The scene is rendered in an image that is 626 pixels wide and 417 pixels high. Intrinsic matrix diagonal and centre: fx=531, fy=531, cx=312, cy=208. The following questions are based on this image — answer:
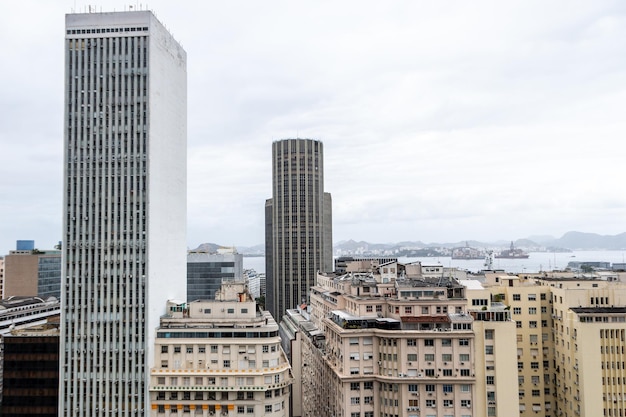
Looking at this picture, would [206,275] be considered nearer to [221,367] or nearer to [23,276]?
[23,276]

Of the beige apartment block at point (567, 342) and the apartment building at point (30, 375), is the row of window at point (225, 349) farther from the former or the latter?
the beige apartment block at point (567, 342)

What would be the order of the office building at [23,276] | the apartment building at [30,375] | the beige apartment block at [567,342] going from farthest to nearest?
the office building at [23,276] → the apartment building at [30,375] → the beige apartment block at [567,342]

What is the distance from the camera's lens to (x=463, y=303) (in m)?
76.2

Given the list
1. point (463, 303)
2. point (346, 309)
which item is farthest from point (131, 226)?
point (463, 303)

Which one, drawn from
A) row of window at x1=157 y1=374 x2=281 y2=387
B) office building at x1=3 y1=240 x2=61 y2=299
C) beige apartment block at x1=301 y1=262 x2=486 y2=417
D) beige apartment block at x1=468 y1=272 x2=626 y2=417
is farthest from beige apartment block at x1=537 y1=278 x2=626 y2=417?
office building at x1=3 y1=240 x2=61 y2=299

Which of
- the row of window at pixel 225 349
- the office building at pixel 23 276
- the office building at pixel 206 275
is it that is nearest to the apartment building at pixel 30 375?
the row of window at pixel 225 349

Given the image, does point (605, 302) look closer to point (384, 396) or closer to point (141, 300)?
point (384, 396)

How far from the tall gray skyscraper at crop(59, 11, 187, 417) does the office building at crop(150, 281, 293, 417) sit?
13.4 feet

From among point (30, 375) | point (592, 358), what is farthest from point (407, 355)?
point (30, 375)

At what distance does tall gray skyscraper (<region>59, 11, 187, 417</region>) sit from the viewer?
80.1m

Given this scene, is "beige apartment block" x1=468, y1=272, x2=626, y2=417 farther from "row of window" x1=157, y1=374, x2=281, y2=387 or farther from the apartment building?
the apartment building

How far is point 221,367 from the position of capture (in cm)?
7750

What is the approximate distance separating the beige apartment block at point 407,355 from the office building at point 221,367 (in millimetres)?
9940

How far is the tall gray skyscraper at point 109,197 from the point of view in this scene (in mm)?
80125
